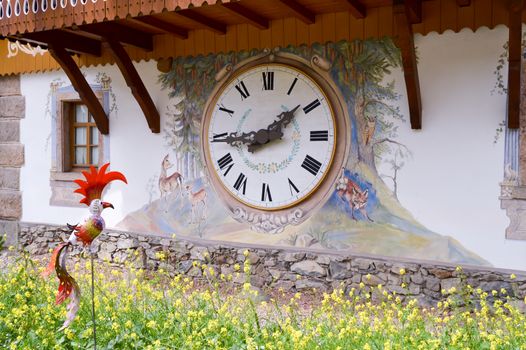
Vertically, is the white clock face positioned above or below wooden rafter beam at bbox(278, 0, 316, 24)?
below

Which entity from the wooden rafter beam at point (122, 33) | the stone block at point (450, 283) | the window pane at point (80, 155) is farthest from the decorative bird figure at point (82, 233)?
the window pane at point (80, 155)

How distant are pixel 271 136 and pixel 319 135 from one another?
0.54 meters

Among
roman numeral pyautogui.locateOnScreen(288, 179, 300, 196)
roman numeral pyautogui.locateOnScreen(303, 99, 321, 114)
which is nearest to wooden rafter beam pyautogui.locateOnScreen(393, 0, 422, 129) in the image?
roman numeral pyautogui.locateOnScreen(303, 99, 321, 114)

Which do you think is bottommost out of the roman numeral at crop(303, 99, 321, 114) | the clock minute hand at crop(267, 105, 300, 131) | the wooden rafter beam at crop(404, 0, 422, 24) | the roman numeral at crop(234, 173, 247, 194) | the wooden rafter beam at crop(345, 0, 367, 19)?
the roman numeral at crop(234, 173, 247, 194)

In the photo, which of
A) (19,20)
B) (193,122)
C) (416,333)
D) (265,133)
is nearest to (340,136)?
(265,133)

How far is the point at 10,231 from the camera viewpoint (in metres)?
8.46

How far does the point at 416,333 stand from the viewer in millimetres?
3189

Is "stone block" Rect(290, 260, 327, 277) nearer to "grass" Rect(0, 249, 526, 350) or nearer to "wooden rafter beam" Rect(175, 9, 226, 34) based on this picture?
"grass" Rect(0, 249, 526, 350)

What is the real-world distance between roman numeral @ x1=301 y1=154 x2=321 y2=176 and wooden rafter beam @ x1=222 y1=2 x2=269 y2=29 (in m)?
1.44

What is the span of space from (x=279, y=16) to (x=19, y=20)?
2.71m

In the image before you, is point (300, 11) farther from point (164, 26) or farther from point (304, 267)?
point (304, 267)

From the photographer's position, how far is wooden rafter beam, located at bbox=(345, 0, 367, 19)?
533cm

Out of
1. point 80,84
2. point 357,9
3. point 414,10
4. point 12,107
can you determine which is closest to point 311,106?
point 357,9

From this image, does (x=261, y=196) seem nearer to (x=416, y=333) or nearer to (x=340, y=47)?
(x=340, y=47)
